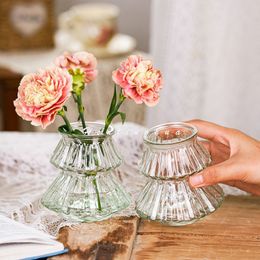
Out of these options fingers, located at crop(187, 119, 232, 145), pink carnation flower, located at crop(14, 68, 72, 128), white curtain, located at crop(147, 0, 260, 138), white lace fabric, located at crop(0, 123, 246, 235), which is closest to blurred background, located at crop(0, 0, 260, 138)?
white curtain, located at crop(147, 0, 260, 138)

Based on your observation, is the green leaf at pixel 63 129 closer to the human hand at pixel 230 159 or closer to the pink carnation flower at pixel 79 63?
the pink carnation flower at pixel 79 63

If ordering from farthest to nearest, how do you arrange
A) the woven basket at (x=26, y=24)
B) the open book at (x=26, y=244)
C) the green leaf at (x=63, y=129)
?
the woven basket at (x=26, y=24), the green leaf at (x=63, y=129), the open book at (x=26, y=244)

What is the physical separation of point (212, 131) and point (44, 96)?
1.08 ft

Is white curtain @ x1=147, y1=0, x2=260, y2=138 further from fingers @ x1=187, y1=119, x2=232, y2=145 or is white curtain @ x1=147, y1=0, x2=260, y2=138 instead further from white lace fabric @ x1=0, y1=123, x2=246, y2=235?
fingers @ x1=187, y1=119, x2=232, y2=145

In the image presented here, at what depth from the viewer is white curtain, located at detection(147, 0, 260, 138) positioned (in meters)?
2.00

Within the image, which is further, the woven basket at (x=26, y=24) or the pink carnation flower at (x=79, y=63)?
the woven basket at (x=26, y=24)

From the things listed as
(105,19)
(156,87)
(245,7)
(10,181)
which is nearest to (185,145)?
(156,87)

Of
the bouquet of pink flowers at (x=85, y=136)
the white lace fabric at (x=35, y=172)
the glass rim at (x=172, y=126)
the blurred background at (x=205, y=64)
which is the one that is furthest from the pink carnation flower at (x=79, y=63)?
the blurred background at (x=205, y=64)

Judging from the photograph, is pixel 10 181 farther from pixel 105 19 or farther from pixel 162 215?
pixel 105 19

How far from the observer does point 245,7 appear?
198cm

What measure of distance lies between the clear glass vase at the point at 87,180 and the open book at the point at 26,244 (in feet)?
0.31

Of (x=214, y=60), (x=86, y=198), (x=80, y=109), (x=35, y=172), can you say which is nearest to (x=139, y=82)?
(x=80, y=109)

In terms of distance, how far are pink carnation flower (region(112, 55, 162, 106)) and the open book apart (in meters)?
0.24

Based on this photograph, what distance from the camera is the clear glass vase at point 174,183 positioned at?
1.17 metres
